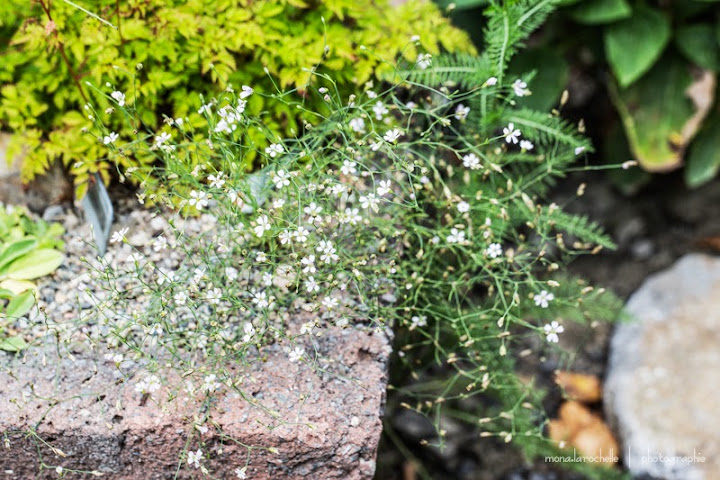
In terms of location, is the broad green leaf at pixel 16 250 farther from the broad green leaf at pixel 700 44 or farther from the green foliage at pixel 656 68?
the broad green leaf at pixel 700 44

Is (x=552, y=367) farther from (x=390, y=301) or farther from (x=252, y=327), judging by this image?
(x=252, y=327)

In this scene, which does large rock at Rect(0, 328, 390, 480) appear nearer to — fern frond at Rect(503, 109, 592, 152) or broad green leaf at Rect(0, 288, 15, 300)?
broad green leaf at Rect(0, 288, 15, 300)

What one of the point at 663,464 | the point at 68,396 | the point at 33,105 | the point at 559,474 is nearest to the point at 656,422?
the point at 663,464

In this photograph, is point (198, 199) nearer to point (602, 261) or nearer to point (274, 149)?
point (274, 149)

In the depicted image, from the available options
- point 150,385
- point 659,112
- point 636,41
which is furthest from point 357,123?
point 659,112

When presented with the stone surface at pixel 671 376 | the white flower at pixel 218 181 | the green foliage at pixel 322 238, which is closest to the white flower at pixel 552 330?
the green foliage at pixel 322 238

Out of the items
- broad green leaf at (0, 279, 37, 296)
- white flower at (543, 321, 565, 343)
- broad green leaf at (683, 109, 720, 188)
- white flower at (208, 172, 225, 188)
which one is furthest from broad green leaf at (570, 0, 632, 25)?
broad green leaf at (0, 279, 37, 296)
